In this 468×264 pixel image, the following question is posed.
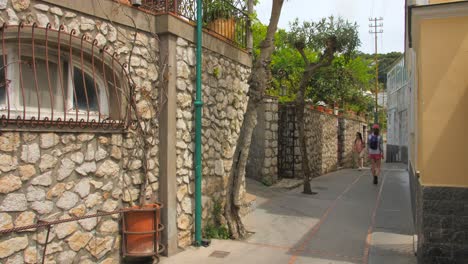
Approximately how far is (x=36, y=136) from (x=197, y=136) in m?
2.51

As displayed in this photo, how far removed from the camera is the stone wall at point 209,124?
18.7 ft

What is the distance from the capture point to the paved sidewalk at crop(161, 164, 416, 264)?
5.53 metres

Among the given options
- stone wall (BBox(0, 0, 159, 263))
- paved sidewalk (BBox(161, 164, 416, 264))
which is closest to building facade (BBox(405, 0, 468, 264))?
paved sidewalk (BBox(161, 164, 416, 264))

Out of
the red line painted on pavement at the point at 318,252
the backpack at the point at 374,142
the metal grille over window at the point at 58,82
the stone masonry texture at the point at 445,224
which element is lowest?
the red line painted on pavement at the point at 318,252

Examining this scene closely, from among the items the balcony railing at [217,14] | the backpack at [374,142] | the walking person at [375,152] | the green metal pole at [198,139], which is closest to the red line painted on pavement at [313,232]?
the green metal pole at [198,139]

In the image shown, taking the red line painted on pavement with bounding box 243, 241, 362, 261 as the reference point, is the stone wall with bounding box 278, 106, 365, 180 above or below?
above

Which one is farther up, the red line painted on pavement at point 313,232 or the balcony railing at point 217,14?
the balcony railing at point 217,14

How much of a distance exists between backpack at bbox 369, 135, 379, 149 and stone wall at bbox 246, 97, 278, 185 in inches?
120

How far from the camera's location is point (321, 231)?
22.6 feet

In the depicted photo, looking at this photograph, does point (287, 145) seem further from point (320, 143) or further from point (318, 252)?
point (318, 252)

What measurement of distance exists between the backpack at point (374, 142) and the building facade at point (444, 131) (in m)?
8.14

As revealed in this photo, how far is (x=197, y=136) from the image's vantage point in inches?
235

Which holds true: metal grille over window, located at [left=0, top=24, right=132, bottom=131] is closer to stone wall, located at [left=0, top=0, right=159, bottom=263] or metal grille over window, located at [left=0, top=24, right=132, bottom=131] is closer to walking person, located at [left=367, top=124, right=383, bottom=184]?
stone wall, located at [left=0, top=0, right=159, bottom=263]

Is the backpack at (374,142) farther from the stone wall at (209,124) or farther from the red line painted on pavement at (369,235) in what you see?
the stone wall at (209,124)
